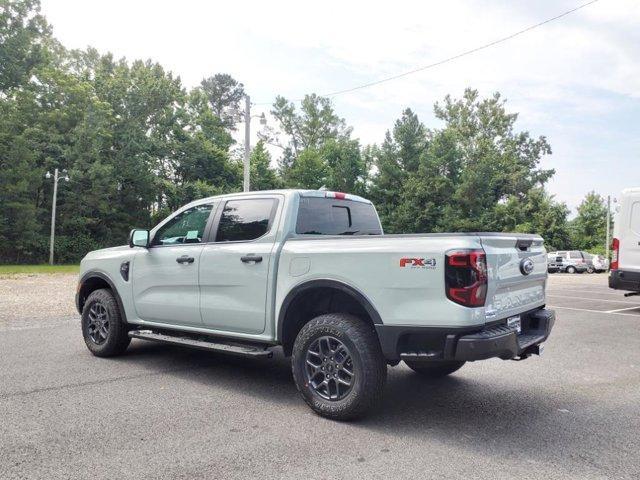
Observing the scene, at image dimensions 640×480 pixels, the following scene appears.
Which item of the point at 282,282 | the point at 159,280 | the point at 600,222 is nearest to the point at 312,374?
the point at 282,282

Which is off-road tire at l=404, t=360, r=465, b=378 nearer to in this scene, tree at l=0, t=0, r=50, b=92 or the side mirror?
the side mirror

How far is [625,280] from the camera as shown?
10.3 m

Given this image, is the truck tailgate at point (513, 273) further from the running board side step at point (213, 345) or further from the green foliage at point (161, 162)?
the green foliage at point (161, 162)

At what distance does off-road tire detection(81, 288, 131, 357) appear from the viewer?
6043 millimetres

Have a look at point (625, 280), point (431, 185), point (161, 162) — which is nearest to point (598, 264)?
point (431, 185)

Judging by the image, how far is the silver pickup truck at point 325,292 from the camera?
3.73 metres

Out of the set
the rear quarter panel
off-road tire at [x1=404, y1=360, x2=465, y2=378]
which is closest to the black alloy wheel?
the rear quarter panel

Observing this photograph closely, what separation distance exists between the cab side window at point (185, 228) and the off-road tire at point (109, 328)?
0.98 m

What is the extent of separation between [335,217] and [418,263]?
1.67 m

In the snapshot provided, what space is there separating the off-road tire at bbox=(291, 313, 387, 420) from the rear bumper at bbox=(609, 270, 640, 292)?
27.1ft

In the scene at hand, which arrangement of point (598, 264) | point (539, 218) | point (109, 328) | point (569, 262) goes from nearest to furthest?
1. point (109, 328)
2. point (569, 262)
3. point (598, 264)
4. point (539, 218)

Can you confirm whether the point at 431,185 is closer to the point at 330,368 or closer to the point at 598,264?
the point at 598,264

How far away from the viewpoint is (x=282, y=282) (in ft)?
14.8

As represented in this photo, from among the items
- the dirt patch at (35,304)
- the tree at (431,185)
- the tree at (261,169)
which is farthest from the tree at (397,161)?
the dirt patch at (35,304)
